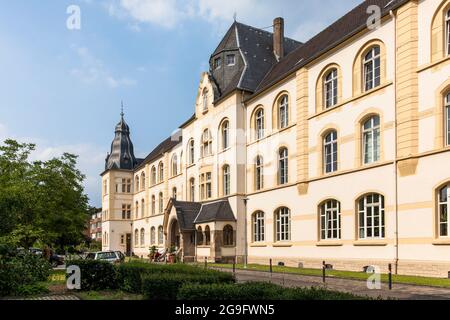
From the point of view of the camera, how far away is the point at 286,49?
42531 millimetres

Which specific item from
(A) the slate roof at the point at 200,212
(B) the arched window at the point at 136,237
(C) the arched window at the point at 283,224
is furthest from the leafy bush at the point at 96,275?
(B) the arched window at the point at 136,237

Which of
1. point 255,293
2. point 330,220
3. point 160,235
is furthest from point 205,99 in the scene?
point 255,293

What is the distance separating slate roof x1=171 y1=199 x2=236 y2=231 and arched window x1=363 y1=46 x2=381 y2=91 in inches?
615

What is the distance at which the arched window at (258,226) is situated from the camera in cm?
3453

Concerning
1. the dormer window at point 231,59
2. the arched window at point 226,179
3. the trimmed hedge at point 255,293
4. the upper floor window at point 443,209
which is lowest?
the trimmed hedge at point 255,293

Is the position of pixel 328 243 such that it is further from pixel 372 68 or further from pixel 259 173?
pixel 259 173

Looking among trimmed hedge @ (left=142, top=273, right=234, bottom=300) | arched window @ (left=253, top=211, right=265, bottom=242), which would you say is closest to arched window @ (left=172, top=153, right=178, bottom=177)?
arched window @ (left=253, top=211, right=265, bottom=242)

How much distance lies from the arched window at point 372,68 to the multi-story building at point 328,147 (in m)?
0.06

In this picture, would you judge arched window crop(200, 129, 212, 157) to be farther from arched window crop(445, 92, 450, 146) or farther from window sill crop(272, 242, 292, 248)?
arched window crop(445, 92, 450, 146)

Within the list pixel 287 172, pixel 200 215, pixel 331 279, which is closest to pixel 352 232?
pixel 331 279

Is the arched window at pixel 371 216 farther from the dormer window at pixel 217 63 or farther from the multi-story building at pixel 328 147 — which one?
the dormer window at pixel 217 63

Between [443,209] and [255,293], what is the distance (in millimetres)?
14679
